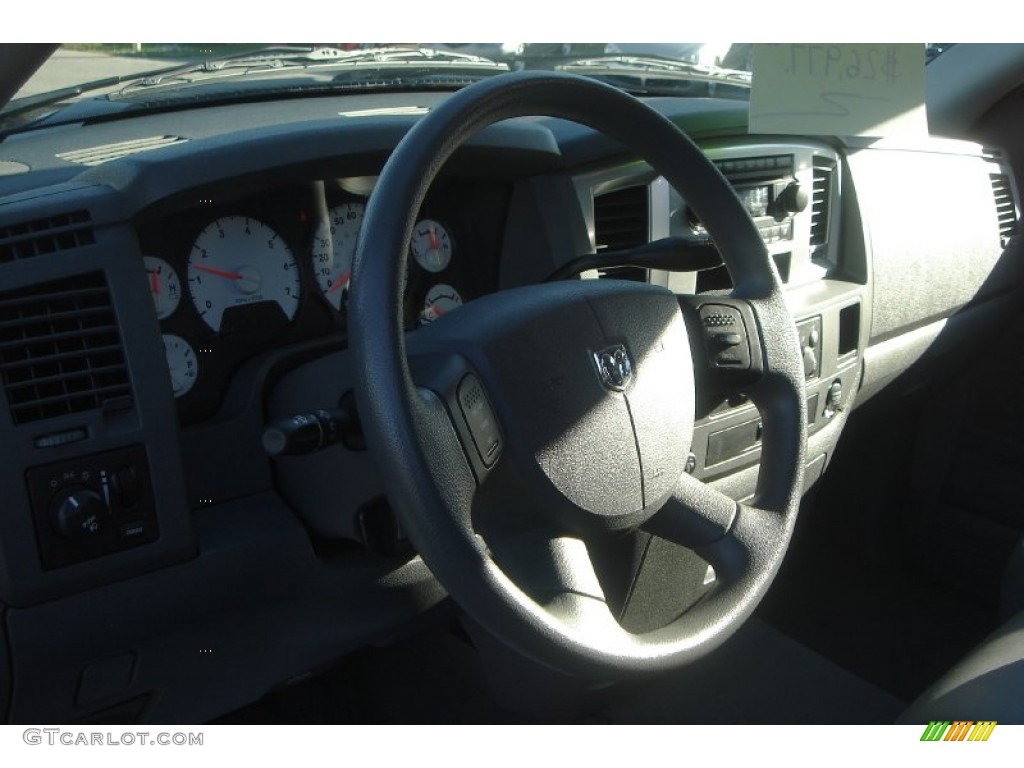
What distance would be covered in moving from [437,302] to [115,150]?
0.50 metres

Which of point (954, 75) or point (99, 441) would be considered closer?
point (99, 441)

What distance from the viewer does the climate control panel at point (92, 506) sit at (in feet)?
4.30

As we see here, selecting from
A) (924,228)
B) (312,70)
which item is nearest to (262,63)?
(312,70)

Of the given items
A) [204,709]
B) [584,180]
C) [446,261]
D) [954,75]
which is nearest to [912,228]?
[954,75]

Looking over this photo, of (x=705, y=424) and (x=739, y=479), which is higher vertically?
(x=705, y=424)

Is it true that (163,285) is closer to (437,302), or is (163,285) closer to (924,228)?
(437,302)

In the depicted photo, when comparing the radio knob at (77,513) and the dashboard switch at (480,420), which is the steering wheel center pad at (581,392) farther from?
the radio knob at (77,513)

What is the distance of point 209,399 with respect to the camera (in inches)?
60.8

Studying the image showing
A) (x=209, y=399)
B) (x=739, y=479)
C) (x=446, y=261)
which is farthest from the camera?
(x=739, y=479)

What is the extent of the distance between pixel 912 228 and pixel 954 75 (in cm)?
55

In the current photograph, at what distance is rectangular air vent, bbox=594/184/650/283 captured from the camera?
1810mm

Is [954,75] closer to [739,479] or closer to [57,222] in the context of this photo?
[739,479]

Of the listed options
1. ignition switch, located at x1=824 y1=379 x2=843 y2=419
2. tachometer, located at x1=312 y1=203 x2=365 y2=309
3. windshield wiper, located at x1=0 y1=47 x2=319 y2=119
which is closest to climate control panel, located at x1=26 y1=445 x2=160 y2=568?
tachometer, located at x1=312 y1=203 x2=365 y2=309
